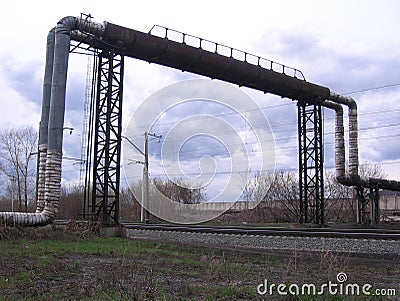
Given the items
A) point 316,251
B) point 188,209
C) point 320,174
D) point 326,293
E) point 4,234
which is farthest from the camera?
point 188,209

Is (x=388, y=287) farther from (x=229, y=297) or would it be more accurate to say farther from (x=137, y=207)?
(x=137, y=207)

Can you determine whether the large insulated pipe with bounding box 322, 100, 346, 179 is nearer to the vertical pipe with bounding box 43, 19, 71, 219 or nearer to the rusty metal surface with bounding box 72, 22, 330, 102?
the rusty metal surface with bounding box 72, 22, 330, 102

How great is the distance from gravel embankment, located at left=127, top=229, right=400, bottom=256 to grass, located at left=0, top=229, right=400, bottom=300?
1.41 meters

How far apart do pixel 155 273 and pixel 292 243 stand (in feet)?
25.2

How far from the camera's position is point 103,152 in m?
19.3

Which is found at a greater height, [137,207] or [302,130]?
[302,130]

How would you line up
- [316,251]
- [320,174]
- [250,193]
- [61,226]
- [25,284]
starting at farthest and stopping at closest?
[250,193] → [320,174] → [61,226] → [316,251] → [25,284]

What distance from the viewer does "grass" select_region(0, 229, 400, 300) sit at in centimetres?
650

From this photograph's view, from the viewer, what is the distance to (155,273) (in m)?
8.78

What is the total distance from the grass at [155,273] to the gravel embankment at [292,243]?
4.64 ft

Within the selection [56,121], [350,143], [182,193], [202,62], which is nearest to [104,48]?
[56,121]

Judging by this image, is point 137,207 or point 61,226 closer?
point 61,226

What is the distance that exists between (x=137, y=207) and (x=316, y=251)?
1632 inches

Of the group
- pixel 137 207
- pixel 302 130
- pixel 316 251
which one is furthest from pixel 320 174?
pixel 137 207
